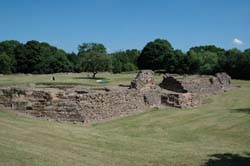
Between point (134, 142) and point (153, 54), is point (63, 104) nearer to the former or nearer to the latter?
point (134, 142)

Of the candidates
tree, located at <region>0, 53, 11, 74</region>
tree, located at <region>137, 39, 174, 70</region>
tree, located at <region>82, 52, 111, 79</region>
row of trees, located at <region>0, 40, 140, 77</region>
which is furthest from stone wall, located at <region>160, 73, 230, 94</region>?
tree, located at <region>0, 53, 11, 74</region>

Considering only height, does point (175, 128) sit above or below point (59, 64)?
below

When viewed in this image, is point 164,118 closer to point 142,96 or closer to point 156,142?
point 142,96

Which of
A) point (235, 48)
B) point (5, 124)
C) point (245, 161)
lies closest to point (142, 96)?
point (5, 124)

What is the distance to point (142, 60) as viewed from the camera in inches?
3856

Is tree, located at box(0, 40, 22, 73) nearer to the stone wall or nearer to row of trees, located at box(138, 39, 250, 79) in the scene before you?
row of trees, located at box(138, 39, 250, 79)

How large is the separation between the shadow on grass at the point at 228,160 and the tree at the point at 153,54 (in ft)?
269

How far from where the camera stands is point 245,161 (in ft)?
33.5

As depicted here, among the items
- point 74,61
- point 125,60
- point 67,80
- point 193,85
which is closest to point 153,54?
point 74,61

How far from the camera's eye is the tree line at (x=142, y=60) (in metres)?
63.4

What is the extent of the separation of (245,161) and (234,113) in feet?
34.9

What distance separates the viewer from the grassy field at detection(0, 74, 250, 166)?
9641 millimetres

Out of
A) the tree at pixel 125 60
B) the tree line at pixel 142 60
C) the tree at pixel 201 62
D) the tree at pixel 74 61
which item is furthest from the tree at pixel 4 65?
the tree at pixel 201 62

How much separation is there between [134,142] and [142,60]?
8591 cm
